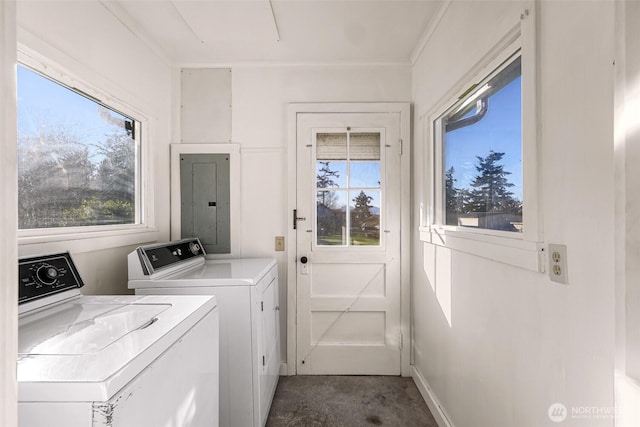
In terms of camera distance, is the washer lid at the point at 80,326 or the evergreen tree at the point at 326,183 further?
the evergreen tree at the point at 326,183

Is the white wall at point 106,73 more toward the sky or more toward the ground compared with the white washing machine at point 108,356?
more toward the sky

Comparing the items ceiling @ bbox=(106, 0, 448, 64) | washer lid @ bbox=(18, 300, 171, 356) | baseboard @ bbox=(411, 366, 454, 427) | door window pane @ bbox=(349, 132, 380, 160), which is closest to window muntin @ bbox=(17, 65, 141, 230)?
washer lid @ bbox=(18, 300, 171, 356)

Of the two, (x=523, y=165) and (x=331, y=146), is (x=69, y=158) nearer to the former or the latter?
(x=331, y=146)

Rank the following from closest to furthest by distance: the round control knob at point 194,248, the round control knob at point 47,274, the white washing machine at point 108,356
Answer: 1. the white washing machine at point 108,356
2. the round control knob at point 47,274
3. the round control knob at point 194,248

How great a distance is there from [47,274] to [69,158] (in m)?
0.63

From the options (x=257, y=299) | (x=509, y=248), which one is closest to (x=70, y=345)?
(x=257, y=299)

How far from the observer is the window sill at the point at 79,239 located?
4.08 feet

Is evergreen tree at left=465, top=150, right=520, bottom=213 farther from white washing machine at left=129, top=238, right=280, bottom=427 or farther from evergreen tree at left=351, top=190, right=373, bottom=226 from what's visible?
white washing machine at left=129, top=238, right=280, bottom=427

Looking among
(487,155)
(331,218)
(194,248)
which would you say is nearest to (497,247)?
(487,155)

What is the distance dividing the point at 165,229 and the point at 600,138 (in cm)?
247

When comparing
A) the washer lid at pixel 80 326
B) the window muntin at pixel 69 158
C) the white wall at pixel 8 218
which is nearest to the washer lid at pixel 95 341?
the washer lid at pixel 80 326

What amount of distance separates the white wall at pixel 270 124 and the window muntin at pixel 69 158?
2.57 feet

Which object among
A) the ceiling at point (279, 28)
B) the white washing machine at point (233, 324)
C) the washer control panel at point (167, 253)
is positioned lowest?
the white washing machine at point (233, 324)

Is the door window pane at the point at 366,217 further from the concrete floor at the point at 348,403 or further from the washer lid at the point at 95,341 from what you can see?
the washer lid at the point at 95,341
